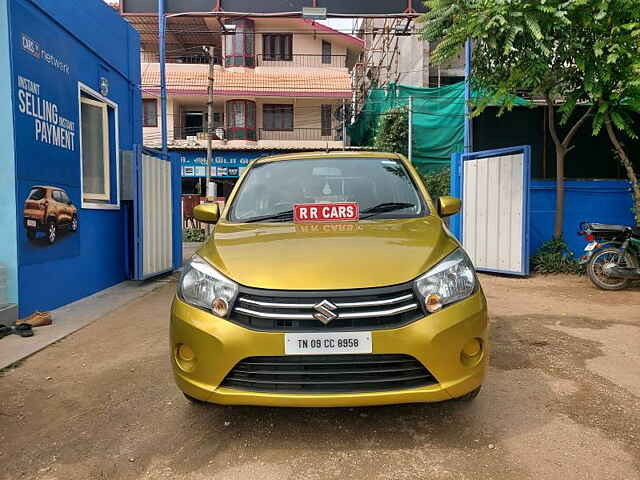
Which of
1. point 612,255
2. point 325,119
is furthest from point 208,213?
point 325,119

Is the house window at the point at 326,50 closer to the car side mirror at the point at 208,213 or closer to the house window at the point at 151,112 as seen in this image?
the house window at the point at 151,112

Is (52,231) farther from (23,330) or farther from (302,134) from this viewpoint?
(302,134)

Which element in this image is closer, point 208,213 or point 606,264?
point 208,213

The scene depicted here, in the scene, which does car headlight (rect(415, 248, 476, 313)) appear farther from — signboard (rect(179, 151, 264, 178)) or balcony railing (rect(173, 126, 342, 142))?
balcony railing (rect(173, 126, 342, 142))

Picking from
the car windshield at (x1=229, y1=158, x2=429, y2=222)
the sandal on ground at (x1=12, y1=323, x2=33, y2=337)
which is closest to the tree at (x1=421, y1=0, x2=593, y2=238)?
the car windshield at (x1=229, y1=158, x2=429, y2=222)

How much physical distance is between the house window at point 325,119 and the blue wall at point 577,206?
58.3 ft

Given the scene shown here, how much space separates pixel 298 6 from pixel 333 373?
1095 cm

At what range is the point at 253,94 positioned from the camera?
24.8 metres

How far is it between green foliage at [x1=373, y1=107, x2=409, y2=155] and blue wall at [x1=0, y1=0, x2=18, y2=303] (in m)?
13.8

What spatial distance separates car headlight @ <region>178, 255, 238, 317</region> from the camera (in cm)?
249

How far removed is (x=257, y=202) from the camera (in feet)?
12.0

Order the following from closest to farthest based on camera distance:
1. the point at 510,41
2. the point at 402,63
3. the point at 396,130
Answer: the point at 510,41 < the point at 396,130 < the point at 402,63

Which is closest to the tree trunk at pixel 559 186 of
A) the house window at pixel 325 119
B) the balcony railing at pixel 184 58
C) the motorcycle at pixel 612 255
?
the motorcycle at pixel 612 255

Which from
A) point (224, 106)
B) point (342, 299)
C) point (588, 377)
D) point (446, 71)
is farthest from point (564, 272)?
point (224, 106)
